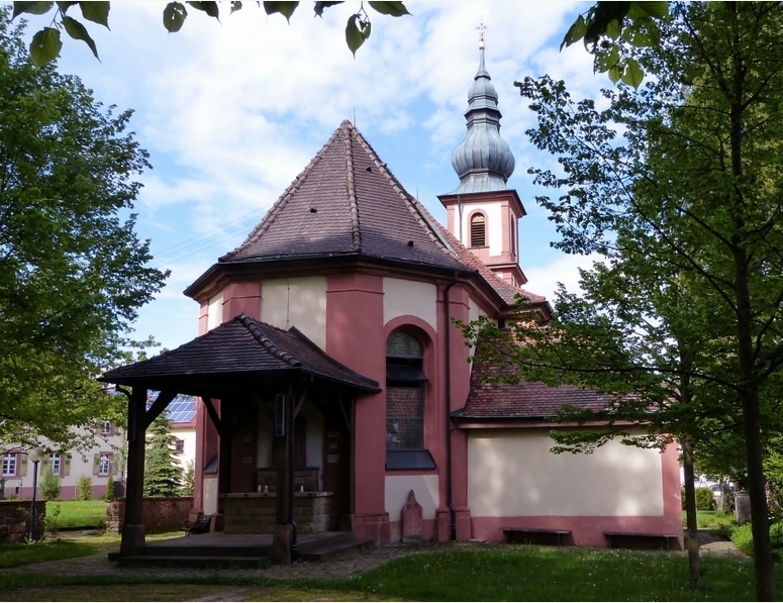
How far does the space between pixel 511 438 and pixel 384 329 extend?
3810 millimetres

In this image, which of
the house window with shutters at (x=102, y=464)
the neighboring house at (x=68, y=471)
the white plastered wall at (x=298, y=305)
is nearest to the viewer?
the white plastered wall at (x=298, y=305)

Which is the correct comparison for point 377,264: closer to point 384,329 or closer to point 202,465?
point 384,329

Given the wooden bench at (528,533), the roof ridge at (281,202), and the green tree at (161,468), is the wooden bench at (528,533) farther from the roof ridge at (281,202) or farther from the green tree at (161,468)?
the green tree at (161,468)

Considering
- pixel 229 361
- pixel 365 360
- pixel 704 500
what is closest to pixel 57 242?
pixel 229 361

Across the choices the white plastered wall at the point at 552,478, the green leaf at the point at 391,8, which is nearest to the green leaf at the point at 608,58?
the green leaf at the point at 391,8

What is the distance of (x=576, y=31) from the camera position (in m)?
3.72

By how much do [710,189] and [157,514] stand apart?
18288mm

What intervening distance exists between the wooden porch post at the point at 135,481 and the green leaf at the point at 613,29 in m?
11.1

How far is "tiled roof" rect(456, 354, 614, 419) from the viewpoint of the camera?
17.2 m

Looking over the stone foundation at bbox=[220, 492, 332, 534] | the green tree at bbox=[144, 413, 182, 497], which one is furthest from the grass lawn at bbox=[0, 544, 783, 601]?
the green tree at bbox=[144, 413, 182, 497]

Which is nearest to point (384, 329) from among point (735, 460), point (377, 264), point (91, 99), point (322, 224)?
point (377, 264)

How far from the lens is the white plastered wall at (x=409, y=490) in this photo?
16031 mm

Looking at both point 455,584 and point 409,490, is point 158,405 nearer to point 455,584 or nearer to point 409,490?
point 409,490

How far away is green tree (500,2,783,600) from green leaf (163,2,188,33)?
462 centimetres
